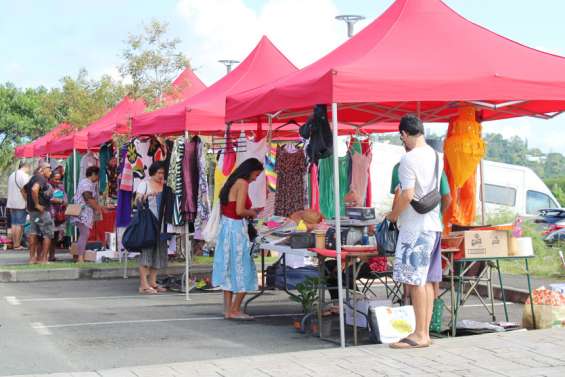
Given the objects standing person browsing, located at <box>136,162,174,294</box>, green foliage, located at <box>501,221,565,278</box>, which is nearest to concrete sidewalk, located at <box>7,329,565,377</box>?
standing person browsing, located at <box>136,162,174,294</box>

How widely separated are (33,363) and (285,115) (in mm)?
5519

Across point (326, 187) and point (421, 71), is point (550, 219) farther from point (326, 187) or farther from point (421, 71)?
point (421, 71)

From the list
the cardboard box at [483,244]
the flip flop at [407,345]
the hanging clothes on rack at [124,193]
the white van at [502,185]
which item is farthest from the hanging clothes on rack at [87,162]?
the flip flop at [407,345]

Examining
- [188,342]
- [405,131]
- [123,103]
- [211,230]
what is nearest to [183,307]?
[211,230]

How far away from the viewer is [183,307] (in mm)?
12000

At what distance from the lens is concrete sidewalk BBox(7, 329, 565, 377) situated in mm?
7117

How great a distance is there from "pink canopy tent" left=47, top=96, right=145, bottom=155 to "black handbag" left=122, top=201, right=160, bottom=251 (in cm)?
533

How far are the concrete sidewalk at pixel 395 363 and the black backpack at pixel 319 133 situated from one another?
2580mm

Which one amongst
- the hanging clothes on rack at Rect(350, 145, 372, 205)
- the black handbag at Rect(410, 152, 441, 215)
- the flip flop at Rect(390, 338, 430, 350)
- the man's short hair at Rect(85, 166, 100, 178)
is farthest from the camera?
the man's short hair at Rect(85, 166, 100, 178)

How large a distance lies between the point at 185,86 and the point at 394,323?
1320cm

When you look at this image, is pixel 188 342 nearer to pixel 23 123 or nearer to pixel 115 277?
pixel 115 277

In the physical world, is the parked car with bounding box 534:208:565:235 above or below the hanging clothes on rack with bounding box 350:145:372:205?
below

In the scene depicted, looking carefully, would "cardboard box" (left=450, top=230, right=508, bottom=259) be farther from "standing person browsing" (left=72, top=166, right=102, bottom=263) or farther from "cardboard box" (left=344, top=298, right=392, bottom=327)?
"standing person browsing" (left=72, top=166, right=102, bottom=263)

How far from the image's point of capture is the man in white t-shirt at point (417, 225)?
26.3 ft
